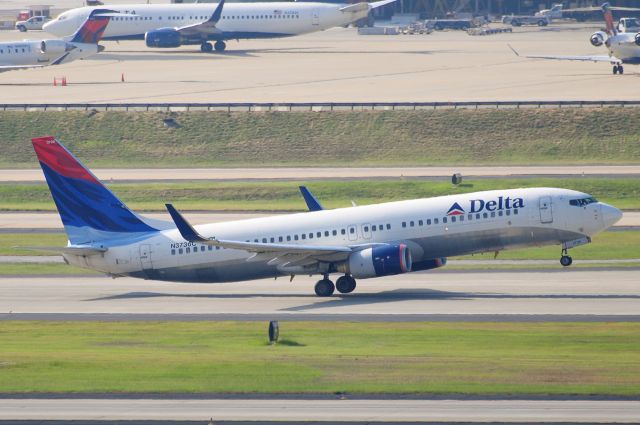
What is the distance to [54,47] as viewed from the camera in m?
142

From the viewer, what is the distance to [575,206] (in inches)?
2267

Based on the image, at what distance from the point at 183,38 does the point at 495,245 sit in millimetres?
117703

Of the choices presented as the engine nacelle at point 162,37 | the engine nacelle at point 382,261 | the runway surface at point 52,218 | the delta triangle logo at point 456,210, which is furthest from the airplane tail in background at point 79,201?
the engine nacelle at point 162,37

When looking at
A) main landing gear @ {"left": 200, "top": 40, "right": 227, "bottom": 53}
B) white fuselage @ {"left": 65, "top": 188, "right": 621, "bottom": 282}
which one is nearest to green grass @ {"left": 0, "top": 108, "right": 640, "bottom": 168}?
white fuselage @ {"left": 65, "top": 188, "right": 621, "bottom": 282}


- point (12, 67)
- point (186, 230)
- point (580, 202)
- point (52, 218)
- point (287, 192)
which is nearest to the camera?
point (186, 230)

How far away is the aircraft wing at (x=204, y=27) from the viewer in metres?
164

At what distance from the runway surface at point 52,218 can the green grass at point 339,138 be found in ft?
72.7

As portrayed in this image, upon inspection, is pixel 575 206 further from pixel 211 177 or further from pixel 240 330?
pixel 211 177

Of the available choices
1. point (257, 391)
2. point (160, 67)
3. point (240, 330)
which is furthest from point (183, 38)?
point (257, 391)

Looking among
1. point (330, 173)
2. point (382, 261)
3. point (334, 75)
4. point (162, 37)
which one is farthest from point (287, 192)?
point (162, 37)

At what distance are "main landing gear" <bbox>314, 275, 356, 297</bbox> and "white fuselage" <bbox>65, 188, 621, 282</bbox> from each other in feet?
2.37

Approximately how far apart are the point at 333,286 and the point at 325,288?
0.43 metres

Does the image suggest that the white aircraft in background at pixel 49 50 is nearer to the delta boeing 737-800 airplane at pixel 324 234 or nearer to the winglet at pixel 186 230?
the delta boeing 737-800 airplane at pixel 324 234

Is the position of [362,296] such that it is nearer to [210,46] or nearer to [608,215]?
[608,215]
